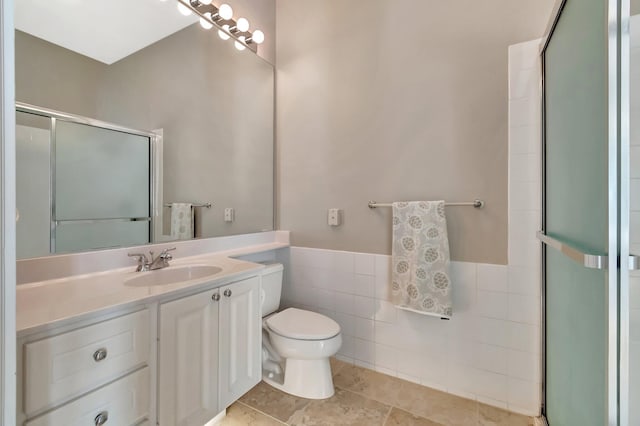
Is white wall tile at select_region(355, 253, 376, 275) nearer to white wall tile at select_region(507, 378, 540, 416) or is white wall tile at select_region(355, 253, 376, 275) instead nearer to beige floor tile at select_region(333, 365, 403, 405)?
beige floor tile at select_region(333, 365, 403, 405)

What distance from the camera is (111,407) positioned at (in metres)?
0.88

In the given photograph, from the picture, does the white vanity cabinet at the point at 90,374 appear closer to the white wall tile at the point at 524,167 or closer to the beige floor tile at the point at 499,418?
the beige floor tile at the point at 499,418

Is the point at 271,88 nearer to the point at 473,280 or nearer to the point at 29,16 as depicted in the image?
the point at 29,16

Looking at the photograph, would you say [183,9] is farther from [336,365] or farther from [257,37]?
[336,365]

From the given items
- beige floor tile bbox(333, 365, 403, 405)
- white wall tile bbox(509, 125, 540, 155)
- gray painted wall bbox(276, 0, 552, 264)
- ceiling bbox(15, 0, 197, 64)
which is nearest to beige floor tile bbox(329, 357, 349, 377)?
beige floor tile bbox(333, 365, 403, 405)

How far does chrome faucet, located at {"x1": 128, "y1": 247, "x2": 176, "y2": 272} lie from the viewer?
1.33 m

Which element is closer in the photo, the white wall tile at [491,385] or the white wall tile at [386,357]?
the white wall tile at [491,385]

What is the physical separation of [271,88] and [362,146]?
2.96 feet

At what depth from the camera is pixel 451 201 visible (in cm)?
159

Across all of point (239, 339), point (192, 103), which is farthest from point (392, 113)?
point (239, 339)

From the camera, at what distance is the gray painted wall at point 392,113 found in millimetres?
1496

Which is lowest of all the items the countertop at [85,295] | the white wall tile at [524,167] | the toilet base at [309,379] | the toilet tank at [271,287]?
the toilet base at [309,379]

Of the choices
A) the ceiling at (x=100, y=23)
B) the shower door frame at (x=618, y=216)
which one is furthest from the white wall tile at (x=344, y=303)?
the ceiling at (x=100, y=23)

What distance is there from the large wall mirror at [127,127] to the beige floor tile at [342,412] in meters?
1.14
